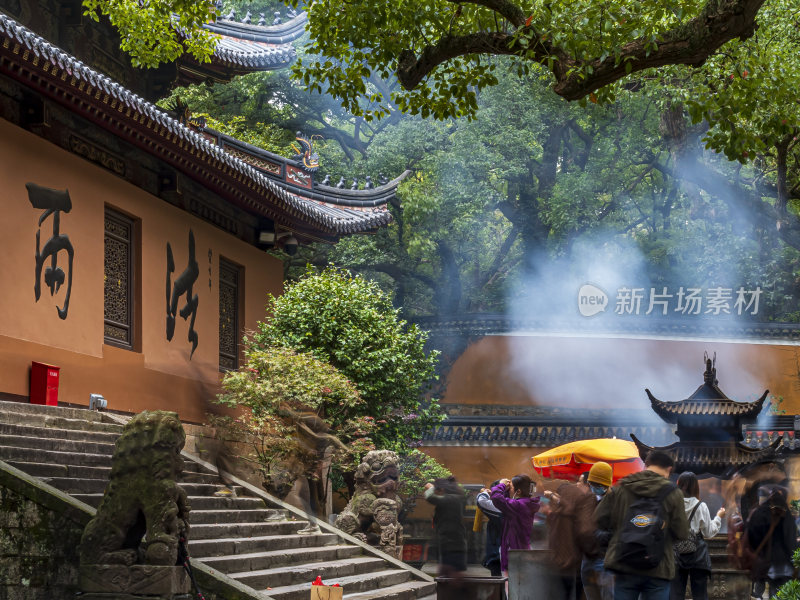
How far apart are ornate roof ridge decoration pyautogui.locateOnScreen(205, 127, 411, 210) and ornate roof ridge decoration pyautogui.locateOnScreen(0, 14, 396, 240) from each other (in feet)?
0.49

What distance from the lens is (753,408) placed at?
14.1m

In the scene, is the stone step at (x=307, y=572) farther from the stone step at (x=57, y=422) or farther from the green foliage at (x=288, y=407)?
the stone step at (x=57, y=422)

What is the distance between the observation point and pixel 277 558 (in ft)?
34.0

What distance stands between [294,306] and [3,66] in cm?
631

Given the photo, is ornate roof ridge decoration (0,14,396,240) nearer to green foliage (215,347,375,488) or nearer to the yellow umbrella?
green foliage (215,347,375,488)

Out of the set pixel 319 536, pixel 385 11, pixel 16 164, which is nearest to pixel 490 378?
pixel 319 536

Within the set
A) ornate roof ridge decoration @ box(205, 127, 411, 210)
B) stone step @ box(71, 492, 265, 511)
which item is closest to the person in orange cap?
stone step @ box(71, 492, 265, 511)

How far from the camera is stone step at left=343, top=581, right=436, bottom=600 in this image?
10.5 m

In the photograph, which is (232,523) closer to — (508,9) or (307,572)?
(307,572)

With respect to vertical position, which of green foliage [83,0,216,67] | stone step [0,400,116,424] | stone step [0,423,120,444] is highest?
green foliage [83,0,216,67]

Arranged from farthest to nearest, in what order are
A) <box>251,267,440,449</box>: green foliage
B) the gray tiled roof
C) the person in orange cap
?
the gray tiled roof < <box>251,267,440,449</box>: green foliage < the person in orange cap

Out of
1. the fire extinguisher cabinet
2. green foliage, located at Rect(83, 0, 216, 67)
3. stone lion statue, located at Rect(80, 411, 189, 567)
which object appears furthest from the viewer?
the fire extinguisher cabinet

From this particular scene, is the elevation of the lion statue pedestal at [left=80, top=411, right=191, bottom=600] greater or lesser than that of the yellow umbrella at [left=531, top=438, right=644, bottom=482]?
lesser

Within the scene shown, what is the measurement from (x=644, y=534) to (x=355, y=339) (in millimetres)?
9608
